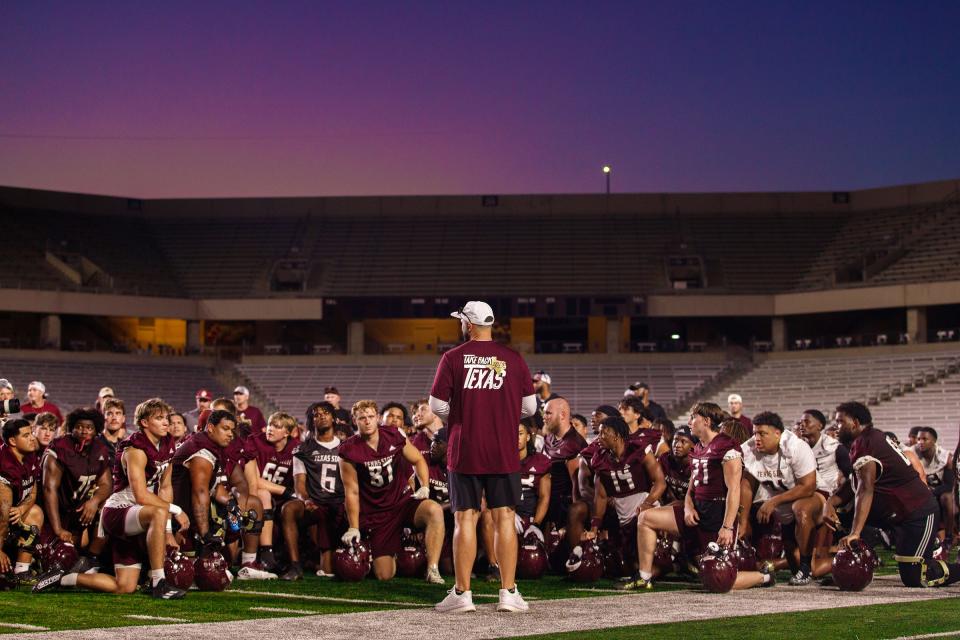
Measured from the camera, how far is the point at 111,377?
1626 inches

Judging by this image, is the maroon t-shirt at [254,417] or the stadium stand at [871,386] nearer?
the maroon t-shirt at [254,417]

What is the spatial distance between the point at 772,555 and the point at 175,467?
5.12m

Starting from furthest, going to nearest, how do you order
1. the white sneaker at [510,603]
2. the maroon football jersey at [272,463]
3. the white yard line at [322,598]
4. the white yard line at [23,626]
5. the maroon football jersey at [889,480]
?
1. the maroon football jersey at [272,463]
2. the maroon football jersey at [889,480]
3. the white yard line at [322,598]
4. the white sneaker at [510,603]
5. the white yard line at [23,626]

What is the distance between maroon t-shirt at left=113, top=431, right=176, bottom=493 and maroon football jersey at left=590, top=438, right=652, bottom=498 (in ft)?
12.4

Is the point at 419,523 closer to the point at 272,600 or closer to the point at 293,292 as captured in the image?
the point at 272,600

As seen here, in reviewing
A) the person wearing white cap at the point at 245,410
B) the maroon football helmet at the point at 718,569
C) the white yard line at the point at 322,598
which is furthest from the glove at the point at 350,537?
the person wearing white cap at the point at 245,410

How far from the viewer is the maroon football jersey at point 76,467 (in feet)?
35.3

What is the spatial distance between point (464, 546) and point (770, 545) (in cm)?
362

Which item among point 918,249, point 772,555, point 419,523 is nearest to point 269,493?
point 419,523

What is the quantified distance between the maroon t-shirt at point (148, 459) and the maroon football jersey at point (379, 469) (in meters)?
1.78

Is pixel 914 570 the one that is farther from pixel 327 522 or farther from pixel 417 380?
pixel 417 380

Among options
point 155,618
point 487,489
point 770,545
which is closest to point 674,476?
point 770,545

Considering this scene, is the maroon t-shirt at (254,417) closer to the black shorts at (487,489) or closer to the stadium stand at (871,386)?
the black shorts at (487,489)

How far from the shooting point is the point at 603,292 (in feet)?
152
